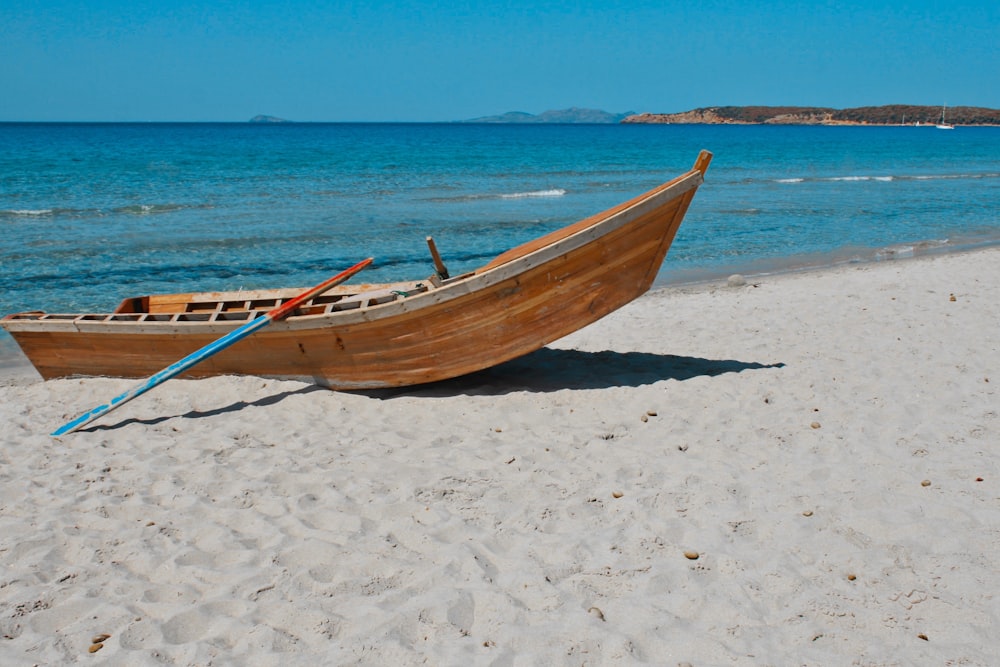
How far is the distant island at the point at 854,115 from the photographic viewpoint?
512 ft

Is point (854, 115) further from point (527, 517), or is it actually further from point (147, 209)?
point (527, 517)

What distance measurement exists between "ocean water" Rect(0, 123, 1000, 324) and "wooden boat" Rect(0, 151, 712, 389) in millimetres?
4999

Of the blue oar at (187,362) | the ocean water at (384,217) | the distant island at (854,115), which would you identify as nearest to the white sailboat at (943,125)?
the distant island at (854,115)

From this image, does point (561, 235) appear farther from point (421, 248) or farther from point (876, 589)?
point (421, 248)

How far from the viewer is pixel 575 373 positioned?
22.1 feet

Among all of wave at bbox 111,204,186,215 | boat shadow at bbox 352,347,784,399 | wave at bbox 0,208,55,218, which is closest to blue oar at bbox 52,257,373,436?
boat shadow at bbox 352,347,784,399

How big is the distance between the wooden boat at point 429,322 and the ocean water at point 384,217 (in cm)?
500

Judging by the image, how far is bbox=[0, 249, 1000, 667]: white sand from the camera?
3150 mm

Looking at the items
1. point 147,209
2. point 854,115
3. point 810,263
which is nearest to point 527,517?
point 810,263

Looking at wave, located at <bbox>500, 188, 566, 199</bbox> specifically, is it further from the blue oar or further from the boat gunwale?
the blue oar

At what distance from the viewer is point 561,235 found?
632cm

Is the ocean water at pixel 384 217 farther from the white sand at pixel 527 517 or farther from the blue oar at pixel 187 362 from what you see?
the white sand at pixel 527 517

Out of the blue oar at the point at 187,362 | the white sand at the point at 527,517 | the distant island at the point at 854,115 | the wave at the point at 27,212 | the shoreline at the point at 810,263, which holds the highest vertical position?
the distant island at the point at 854,115

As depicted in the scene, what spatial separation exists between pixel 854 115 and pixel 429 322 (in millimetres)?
175058
